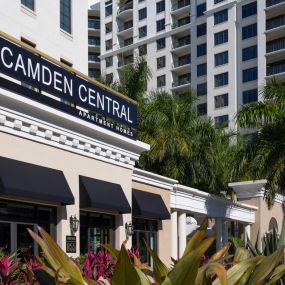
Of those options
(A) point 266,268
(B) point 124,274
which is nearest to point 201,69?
(A) point 266,268

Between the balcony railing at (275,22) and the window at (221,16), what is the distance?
6.31m

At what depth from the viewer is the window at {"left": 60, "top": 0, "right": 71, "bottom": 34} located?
24.0 meters

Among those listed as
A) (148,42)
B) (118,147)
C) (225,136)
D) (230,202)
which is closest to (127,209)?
(118,147)

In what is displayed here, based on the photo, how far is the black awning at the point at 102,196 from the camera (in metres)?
15.5

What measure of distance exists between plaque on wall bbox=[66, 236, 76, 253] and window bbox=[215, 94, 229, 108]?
60766 mm

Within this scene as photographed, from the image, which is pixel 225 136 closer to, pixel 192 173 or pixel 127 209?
pixel 192 173

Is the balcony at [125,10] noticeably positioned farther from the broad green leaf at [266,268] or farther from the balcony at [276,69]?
the broad green leaf at [266,268]

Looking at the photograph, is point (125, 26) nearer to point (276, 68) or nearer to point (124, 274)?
point (276, 68)

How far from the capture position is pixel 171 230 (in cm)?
2208

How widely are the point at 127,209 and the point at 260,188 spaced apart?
13.5 m

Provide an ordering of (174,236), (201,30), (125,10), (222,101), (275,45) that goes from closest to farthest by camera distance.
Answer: (174,236) → (275,45) → (222,101) → (201,30) → (125,10)

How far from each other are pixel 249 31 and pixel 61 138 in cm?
6300

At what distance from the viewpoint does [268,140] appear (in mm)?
24891

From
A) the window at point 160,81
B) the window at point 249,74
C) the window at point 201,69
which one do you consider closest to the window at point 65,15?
the window at point 249,74
